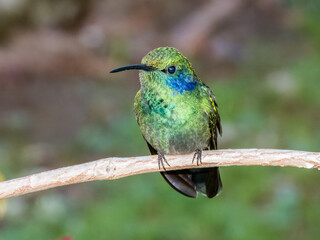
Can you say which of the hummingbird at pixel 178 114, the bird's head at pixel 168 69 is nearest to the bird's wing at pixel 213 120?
Result: the hummingbird at pixel 178 114

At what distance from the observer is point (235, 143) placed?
446 centimetres

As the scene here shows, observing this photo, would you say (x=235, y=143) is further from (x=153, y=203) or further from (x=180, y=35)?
(x=180, y=35)

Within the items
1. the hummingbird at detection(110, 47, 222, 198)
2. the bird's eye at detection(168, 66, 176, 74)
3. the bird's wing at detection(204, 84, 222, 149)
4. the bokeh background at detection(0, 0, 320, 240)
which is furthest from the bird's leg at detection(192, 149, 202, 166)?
the bokeh background at detection(0, 0, 320, 240)

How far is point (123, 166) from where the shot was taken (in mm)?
1787

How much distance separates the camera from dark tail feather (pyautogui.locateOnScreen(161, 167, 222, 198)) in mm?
2223

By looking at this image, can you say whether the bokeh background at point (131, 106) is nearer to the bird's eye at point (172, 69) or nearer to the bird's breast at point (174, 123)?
the bird's breast at point (174, 123)

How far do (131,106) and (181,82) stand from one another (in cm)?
329

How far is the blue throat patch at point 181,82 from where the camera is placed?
187cm

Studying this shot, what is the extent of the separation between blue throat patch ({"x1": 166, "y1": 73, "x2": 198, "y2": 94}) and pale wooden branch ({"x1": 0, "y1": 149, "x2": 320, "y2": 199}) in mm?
222

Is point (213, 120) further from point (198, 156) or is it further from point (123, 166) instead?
point (123, 166)

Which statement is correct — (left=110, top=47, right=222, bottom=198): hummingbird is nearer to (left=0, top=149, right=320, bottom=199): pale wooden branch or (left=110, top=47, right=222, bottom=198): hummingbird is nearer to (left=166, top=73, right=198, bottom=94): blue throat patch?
(left=166, top=73, right=198, bottom=94): blue throat patch

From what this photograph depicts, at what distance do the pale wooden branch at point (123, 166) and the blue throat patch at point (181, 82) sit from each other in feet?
0.73

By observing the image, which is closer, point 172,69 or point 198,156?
point 172,69

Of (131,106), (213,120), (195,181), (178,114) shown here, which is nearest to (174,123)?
Result: (178,114)
